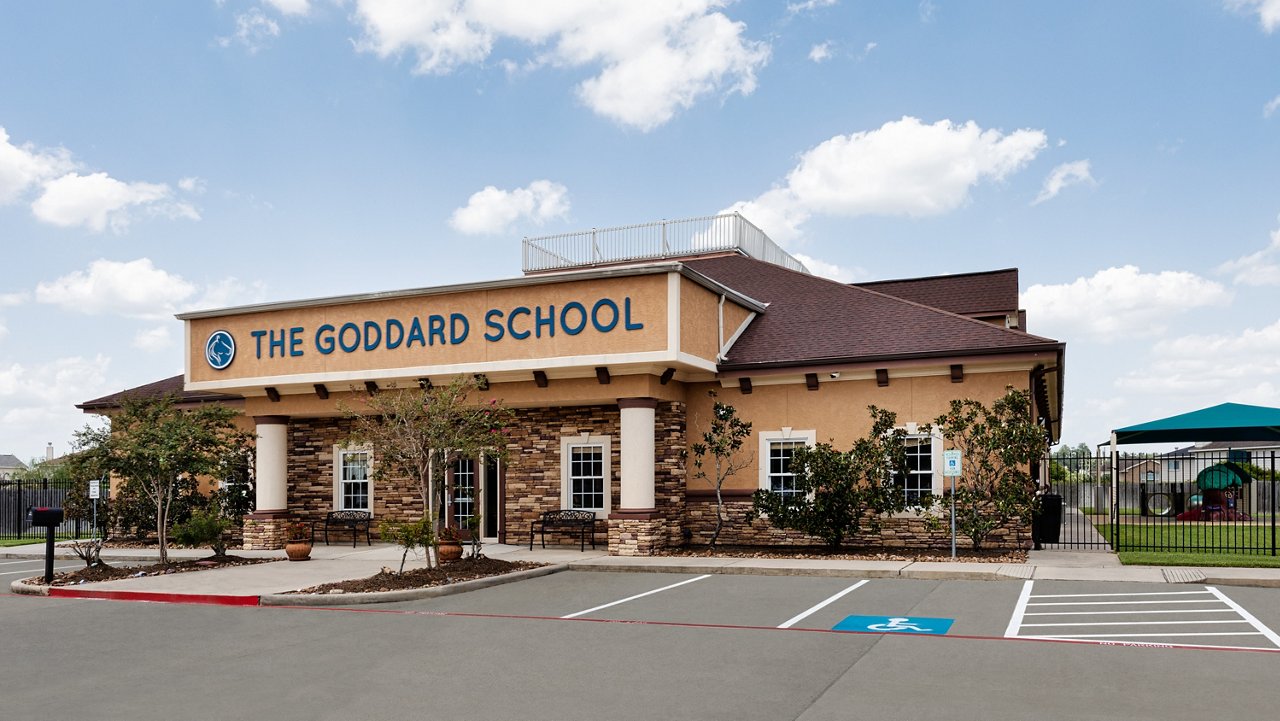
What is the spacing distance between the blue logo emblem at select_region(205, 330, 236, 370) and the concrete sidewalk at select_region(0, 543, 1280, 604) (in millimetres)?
5646

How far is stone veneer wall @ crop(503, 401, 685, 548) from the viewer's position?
21.3 metres

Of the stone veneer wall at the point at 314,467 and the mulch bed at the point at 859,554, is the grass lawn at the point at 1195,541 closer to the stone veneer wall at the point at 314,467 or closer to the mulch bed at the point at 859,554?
the mulch bed at the point at 859,554

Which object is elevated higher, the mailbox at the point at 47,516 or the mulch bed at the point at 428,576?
the mailbox at the point at 47,516

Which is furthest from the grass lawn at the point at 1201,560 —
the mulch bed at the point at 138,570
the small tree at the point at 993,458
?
the mulch bed at the point at 138,570

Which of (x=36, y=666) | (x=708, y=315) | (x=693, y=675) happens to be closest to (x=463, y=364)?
(x=708, y=315)

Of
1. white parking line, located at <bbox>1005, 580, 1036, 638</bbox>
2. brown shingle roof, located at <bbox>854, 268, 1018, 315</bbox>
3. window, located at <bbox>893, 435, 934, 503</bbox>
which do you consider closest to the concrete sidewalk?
white parking line, located at <bbox>1005, 580, 1036, 638</bbox>

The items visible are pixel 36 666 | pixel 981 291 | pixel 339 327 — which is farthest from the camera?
pixel 981 291

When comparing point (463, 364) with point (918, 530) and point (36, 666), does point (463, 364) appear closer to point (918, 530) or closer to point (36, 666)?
point (918, 530)

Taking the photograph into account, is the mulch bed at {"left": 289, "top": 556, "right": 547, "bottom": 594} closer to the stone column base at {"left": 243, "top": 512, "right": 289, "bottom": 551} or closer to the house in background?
the stone column base at {"left": 243, "top": 512, "right": 289, "bottom": 551}

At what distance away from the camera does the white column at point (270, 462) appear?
24.0 metres

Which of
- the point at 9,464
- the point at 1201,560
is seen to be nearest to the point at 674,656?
the point at 1201,560

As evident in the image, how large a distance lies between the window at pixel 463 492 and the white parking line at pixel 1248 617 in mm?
15092

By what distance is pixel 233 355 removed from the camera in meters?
23.5

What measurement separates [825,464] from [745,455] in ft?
7.00
